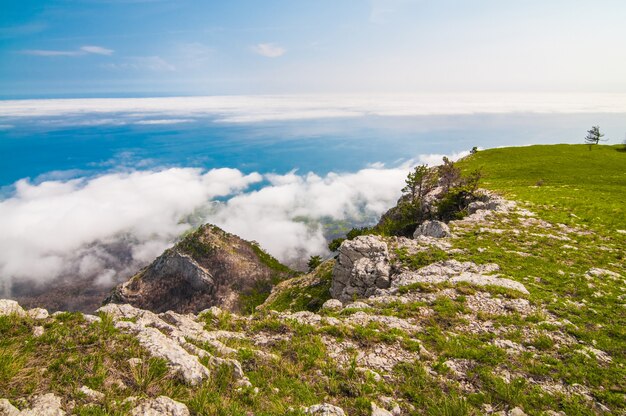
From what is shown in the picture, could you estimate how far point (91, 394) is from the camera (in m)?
8.73

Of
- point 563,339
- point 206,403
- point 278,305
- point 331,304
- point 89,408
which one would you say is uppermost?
point 89,408

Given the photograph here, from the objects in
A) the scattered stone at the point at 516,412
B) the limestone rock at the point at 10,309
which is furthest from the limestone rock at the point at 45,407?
the scattered stone at the point at 516,412

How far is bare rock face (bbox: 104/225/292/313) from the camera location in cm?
13425

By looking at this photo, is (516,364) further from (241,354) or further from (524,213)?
(524,213)

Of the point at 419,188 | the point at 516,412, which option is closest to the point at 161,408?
the point at 516,412

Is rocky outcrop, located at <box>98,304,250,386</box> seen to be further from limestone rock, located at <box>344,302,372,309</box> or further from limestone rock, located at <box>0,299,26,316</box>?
limestone rock, located at <box>344,302,372,309</box>

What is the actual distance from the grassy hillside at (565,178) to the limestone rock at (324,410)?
123 feet

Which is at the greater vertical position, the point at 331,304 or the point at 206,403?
the point at 206,403

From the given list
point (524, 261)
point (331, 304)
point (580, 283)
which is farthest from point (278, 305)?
point (580, 283)

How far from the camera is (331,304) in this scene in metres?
21.7

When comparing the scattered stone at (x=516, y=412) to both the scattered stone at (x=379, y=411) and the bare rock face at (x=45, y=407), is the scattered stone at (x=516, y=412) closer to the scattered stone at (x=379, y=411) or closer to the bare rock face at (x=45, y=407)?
the scattered stone at (x=379, y=411)

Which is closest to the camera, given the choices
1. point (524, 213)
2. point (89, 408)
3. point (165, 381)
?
point (89, 408)

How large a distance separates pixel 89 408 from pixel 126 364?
220 cm

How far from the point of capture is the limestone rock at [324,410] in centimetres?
943
